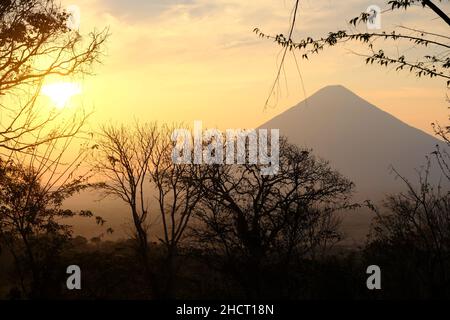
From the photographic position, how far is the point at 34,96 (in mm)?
13711

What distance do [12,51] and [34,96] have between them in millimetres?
1306

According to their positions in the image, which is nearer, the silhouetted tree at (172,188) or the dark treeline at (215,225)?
the dark treeline at (215,225)

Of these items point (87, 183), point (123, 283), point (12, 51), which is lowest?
point (123, 283)

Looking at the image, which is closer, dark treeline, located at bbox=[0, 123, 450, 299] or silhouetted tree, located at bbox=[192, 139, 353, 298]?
dark treeline, located at bbox=[0, 123, 450, 299]

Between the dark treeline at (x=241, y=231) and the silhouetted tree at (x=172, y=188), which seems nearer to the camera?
the dark treeline at (x=241, y=231)

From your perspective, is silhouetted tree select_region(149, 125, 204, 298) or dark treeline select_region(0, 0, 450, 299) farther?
silhouetted tree select_region(149, 125, 204, 298)

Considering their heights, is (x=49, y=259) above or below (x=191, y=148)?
below

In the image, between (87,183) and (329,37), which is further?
(87,183)

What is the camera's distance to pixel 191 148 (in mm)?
31234

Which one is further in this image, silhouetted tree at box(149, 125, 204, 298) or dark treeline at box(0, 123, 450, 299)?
silhouetted tree at box(149, 125, 204, 298)
